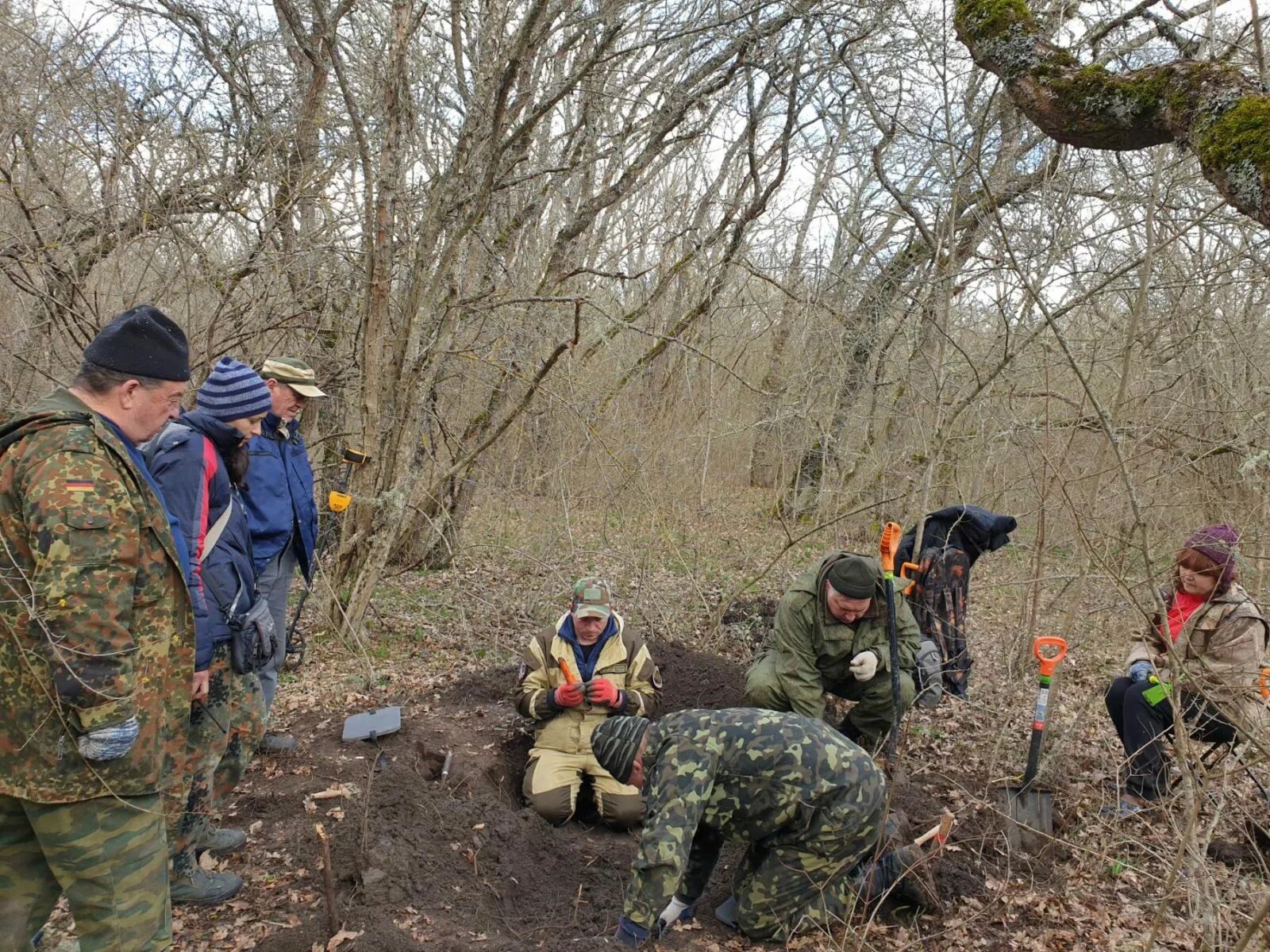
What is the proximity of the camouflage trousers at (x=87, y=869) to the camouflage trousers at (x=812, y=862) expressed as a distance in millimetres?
2182

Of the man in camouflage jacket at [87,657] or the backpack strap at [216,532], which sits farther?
the backpack strap at [216,532]

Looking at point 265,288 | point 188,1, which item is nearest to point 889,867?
point 265,288

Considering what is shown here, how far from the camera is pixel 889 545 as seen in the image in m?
4.30

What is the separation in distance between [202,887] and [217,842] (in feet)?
1.01

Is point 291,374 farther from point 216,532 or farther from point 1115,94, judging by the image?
point 1115,94

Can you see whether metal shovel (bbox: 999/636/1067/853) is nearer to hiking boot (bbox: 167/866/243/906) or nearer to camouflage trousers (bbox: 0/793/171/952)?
hiking boot (bbox: 167/866/243/906)

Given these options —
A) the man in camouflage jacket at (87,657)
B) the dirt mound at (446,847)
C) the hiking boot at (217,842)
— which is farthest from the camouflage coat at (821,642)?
the man in camouflage jacket at (87,657)

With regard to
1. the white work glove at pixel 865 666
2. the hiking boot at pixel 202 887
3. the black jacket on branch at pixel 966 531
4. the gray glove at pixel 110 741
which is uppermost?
the black jacket on branch at pixel 966 531

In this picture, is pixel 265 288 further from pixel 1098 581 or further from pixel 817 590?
pixel 1098 581

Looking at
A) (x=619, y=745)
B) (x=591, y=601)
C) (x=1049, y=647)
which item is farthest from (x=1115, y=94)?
(x=591, y=601)

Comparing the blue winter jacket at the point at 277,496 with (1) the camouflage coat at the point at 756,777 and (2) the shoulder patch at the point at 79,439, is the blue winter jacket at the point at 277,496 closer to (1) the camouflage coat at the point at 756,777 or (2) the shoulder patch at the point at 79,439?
(2) the shoulder patch at the point at 79,439

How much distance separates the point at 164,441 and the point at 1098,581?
5802 mm

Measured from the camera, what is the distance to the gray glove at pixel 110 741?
2.04 meters

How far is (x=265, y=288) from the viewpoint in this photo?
19.3ft
